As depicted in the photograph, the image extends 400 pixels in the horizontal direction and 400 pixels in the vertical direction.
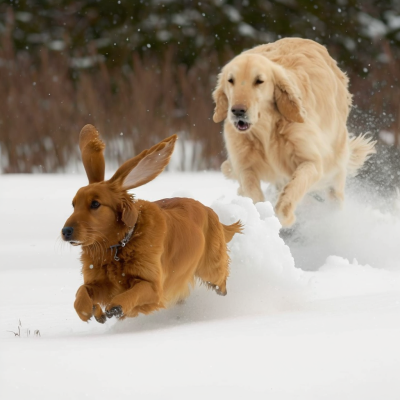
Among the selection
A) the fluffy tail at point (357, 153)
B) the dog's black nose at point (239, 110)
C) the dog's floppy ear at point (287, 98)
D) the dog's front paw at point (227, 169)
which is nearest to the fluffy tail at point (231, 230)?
the dog's black nose at point (239, 110)

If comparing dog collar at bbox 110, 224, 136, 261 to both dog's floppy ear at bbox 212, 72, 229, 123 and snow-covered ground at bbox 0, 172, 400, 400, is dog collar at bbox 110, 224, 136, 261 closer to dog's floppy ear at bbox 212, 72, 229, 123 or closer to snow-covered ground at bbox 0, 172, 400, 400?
snow-covered ground at bbox 0, 172, 400, 400

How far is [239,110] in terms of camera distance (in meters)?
5.53

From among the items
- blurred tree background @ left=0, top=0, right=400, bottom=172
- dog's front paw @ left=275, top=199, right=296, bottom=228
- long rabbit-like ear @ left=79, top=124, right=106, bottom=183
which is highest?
long rabbit-like ear @ left=79, top=124, right=106, bottom=183

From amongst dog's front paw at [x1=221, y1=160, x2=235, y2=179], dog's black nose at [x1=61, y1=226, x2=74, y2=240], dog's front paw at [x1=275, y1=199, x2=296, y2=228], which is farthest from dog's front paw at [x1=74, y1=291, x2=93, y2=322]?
dog's front paw at [x1=221, y1=160, x2=235, y2=179]

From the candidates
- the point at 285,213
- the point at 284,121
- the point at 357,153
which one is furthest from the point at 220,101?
the point at 357,153

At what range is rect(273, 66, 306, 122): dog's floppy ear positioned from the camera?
591cm

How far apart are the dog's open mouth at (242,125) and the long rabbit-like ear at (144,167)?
2151 mm

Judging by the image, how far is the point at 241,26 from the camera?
49.1 ft

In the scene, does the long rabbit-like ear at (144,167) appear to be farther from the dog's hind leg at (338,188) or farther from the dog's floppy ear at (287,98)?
the dog's hind leg at (338,188)

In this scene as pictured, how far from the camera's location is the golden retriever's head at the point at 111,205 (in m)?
3.28

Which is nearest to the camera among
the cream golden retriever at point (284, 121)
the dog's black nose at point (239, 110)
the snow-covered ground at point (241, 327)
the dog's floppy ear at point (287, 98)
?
the snow-covered ground at point (241, 327)

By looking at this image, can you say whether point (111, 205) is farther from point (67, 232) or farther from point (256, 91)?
point (256, 91)

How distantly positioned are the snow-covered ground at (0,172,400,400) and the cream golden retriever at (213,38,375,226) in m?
0.51

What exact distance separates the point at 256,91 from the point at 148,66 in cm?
636
